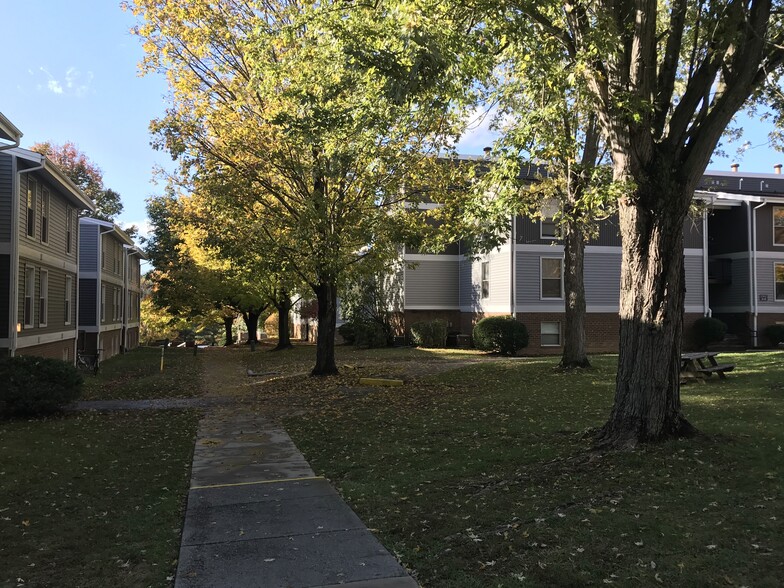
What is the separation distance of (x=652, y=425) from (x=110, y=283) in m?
27.8

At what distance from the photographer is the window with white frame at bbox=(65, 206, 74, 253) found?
20.1 m

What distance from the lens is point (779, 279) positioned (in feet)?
88.7

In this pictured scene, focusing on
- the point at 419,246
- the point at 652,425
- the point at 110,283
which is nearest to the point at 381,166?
the point at 419,246

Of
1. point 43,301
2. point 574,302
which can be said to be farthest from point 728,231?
point 43,301

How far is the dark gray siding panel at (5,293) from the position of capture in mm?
14484

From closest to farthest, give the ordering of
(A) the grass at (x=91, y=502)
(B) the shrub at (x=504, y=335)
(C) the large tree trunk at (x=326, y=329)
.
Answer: (A) the grass at (x=91, y=502)
(C) the large tree trunk at (x=326, y=329)
(B) the shrub at (x=504, y=335)

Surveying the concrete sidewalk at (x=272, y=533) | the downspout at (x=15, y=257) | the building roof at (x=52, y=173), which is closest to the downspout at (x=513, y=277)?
the building roof at (x=52, y=173)

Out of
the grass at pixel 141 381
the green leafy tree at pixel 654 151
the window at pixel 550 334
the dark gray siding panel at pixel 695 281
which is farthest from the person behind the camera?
the dark gray siding panel at pixel 695 281

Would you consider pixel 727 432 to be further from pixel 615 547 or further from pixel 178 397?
pixel 178 397

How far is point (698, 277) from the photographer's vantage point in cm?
2603

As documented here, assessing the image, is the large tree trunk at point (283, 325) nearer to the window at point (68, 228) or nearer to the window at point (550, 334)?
the window at point (68, 228)

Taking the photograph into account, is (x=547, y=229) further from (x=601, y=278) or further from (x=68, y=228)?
(x=68, y=228)

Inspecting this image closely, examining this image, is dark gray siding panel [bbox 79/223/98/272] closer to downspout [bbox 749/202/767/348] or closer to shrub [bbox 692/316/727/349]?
shrub [bbox 692/316/727/349]

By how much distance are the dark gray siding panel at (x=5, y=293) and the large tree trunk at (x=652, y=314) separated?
1356 cm
